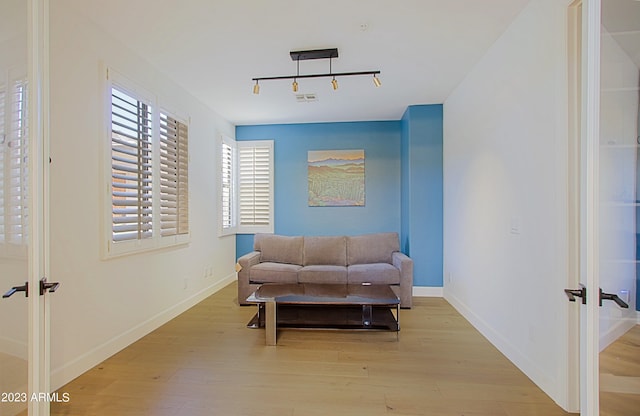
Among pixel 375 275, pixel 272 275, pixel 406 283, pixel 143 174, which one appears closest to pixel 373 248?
pixel 375 275

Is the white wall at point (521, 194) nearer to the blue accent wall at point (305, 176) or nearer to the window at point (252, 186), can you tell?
the blue accent wall at point (305, 176)

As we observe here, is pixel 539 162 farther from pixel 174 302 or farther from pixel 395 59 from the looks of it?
pixel 174 302

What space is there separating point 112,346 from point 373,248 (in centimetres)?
326

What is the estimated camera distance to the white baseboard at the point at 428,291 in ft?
14.2

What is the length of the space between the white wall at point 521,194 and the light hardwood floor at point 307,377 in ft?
1.01

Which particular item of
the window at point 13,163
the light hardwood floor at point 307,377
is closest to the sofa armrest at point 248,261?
the light hardwood floor at point 307,377

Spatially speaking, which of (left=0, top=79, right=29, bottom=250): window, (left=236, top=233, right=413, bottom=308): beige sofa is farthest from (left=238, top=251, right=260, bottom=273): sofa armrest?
(left=0, top=79, right=29, bottom=250): window

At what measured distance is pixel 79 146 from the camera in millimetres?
2295

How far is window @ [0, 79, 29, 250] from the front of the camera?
142cm

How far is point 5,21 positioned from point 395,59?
9.04ft

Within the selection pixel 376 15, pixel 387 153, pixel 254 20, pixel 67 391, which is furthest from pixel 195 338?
pixel 387 153

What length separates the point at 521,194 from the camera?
239 cm

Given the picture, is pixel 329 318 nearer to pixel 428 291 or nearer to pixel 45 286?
pixel 428 291

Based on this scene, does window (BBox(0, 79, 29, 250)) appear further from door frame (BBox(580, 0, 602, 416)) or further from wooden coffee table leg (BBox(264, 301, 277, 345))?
door frame (BBox(580, 0, 602, 416))
